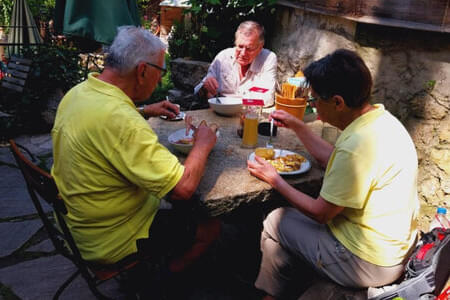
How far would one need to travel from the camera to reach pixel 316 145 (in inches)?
83.4

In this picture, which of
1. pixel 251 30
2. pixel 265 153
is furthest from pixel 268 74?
pixel 265 153

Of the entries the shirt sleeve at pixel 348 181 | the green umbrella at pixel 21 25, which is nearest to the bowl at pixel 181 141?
the shirt sleeve at pixel 348 181

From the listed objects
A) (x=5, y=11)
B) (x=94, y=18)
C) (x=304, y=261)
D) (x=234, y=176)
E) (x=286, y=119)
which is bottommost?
(x=304, y=261)

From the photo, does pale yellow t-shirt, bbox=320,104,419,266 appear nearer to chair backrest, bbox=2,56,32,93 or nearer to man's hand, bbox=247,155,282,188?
man's hand, bbox=247,155,282,188

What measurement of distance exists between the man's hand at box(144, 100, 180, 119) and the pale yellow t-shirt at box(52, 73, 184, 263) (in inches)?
30.1

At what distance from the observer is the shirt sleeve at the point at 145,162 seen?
1.54 metres

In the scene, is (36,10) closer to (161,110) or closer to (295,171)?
(161,110)

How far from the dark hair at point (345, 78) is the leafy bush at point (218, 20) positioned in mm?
2909

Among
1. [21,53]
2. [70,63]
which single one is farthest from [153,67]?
[21,53]

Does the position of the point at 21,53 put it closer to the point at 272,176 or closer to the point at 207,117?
the point at 207,117

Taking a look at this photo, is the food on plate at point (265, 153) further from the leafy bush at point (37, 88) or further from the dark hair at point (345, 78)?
the leafy bush at point (37, 88)

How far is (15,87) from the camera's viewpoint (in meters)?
4.52

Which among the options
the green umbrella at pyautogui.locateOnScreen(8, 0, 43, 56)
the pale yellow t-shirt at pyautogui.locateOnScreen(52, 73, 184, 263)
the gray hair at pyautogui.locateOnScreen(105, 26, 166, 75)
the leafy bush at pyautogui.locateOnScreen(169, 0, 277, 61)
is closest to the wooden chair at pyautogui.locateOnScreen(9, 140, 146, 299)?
the pale yellow t-shirt at pyautogui.locateOnScreen(52, 73, 184, 263)

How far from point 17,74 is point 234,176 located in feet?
12.8
